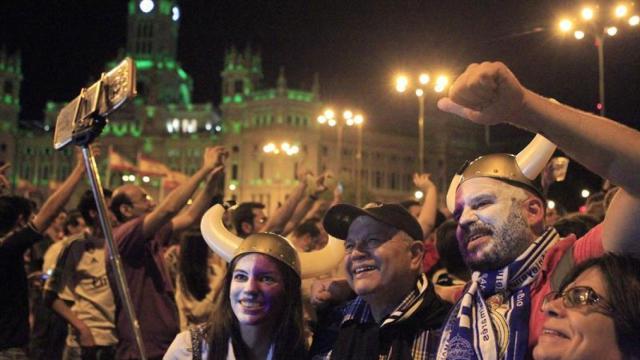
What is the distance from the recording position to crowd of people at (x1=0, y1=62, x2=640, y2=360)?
190 cm

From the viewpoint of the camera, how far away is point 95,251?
5742 millimetres

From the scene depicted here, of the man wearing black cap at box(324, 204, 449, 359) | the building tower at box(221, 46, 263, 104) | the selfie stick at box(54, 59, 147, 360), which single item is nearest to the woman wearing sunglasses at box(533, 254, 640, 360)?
the man wearing black cap at box(324, 204, 449, 359)

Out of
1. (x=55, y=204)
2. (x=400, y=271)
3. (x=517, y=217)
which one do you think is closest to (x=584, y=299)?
(x=517, y=217)

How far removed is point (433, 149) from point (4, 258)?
2989 inches

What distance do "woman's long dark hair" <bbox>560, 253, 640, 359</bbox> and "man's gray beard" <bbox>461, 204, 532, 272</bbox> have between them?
1.68 feet

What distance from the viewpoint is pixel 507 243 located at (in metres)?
2.49

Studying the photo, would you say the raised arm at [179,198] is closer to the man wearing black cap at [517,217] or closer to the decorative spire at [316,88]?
the man wearing black cap at [517,217]

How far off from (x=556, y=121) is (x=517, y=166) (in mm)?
768

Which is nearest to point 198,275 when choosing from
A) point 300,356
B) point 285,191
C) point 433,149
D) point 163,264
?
point 163,264

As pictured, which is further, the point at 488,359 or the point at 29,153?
the point at 29,153

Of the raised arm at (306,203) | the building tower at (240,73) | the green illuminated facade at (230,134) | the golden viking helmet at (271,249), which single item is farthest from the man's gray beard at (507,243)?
the building tower at (240,73)

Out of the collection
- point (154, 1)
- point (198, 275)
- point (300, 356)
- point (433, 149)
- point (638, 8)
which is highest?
point (154, 1)

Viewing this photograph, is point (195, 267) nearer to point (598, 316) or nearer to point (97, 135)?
point (97, 135)

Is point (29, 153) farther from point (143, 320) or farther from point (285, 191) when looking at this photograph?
point (143, 320)
